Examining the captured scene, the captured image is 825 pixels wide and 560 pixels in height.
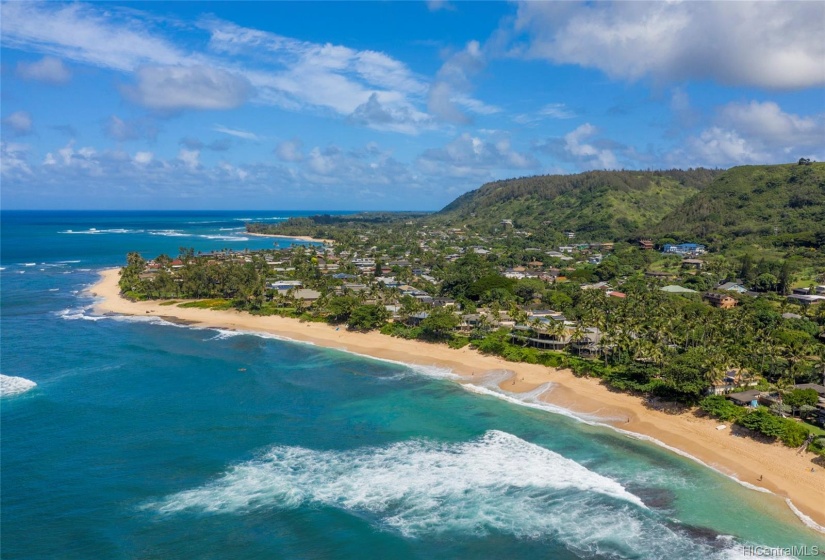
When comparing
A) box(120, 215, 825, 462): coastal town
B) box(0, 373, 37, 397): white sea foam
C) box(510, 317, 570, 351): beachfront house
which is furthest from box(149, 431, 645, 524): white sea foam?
box(0, 373, 37, 397): white sea foam

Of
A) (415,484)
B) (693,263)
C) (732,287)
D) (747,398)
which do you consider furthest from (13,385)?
(693,263)

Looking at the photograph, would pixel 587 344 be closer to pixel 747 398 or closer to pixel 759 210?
pixel 747 398

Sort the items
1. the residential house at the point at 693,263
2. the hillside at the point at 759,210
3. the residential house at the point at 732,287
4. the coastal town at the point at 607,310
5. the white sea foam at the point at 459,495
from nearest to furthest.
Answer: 1. the white sea foam at the point at 459,495
2. the coastal town at the point at 607,310
3. the residential house at the point at 732,287
4. the residential house at the point at 693,263
5. the hillside at the point at 759,210

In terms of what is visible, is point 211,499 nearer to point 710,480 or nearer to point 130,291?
point 710,480

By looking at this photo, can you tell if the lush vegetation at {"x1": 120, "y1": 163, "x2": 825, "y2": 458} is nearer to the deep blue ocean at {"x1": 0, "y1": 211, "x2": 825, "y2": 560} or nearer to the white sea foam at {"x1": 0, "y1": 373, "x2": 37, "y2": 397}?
the deep blue ocean at {"x1": 0, "y1": 211, "x2": 825, "y2": 560}

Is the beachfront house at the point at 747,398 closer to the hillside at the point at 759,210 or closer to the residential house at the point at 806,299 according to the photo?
the residential house at the point at 806,299

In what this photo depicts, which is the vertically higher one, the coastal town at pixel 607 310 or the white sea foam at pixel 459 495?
the coastal town at pixel 607 310

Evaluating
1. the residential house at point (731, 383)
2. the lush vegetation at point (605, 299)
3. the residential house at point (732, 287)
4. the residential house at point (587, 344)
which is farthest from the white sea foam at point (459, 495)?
the residential house at point (732, 287)
